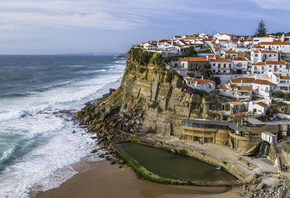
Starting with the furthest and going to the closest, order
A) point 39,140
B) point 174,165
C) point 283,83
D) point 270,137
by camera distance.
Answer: point 283,83 → point 39,140 → point 174,165 → point 270,137

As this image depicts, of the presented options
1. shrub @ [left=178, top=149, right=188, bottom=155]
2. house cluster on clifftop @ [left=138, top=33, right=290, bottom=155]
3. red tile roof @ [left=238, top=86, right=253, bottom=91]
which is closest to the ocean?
shrub @ [left=178, top=149, right=188, bottom=155]

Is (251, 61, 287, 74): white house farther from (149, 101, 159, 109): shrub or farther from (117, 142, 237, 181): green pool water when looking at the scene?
(117, 142, 237, 181): green pool water

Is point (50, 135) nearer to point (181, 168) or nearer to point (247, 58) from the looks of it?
point (181, 168)

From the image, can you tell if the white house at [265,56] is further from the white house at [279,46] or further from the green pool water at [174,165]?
the green pool water at [174,165]

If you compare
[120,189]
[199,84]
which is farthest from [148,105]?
[120,189]

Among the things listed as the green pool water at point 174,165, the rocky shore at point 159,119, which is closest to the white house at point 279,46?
the rocky shore at point 159,119

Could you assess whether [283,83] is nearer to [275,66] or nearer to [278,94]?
[278,94]
